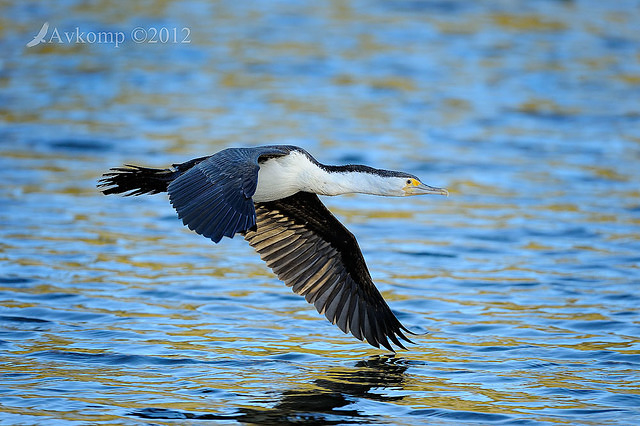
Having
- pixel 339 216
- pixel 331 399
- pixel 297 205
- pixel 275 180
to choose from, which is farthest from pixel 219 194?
pixel 339 216

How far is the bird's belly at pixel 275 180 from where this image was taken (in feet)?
28.2

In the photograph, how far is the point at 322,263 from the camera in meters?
9.30

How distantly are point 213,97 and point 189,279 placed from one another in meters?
7.83

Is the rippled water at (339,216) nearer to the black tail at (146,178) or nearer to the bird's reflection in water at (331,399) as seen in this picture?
the bird's reflection in water at (331,399)

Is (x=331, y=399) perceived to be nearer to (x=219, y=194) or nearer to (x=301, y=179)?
(x=219, y=194)

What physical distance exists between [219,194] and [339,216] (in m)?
5.77

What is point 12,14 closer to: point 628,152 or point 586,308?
point 628,152

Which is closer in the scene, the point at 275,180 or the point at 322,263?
the point at 275,180

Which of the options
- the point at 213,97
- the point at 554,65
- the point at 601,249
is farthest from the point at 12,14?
the point at 601,249

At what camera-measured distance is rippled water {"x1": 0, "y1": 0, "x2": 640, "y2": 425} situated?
7.92m

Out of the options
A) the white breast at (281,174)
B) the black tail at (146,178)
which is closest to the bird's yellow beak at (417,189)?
the white breast at (281,174)

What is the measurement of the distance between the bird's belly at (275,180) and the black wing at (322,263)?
1.85ft

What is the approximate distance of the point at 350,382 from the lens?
805cm

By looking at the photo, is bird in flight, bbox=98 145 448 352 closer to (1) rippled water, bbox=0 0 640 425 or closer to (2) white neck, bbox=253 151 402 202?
(2) white neck, bbox=253 151 402 202
